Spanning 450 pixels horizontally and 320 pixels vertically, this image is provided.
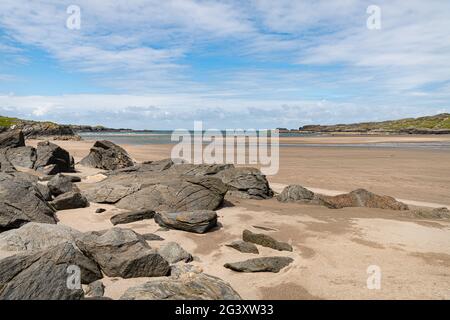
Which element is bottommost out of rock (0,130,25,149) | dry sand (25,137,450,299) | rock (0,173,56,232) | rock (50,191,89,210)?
dry sand (25,137,450,299)

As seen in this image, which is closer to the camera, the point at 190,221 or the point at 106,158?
the point at 190,221

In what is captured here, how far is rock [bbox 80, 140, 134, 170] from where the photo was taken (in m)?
22.8

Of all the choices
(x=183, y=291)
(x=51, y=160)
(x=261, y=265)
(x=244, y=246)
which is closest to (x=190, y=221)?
(x=244, y=246)

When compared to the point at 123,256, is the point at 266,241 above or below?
below

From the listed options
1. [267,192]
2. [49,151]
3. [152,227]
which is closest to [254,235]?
[152,227]

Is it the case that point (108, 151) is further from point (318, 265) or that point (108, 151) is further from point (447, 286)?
point (447, 286)

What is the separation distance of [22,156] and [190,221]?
15703 millimetres

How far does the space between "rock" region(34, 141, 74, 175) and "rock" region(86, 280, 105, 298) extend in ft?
48.1

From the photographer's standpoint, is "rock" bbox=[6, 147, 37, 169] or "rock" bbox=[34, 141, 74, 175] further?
"rock" bbox=[6, 147, 37, 169]

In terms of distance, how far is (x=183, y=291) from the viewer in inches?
214

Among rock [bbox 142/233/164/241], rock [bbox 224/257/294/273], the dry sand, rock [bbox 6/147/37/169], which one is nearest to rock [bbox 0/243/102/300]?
the dry sand

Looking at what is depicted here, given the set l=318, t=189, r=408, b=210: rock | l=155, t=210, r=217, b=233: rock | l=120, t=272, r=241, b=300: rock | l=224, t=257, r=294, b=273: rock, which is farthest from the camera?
l=318, t=189, r=408, b=210: rock

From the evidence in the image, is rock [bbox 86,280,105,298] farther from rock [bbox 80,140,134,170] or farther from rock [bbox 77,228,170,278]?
rock [bbox 80,140,134,170]

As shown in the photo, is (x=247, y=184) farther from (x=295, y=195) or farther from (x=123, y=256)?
(x=123, y=256)
